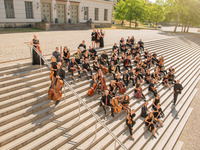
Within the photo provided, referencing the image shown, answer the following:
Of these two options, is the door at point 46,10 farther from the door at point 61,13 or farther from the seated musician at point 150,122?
the seated musician at point 150,122

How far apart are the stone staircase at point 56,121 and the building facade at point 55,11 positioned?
709 inches

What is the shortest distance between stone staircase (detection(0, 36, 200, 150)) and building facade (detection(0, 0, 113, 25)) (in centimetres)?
1800

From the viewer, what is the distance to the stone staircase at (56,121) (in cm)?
576

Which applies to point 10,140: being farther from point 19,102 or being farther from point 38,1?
point 38,1

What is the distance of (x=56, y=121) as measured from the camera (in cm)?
654

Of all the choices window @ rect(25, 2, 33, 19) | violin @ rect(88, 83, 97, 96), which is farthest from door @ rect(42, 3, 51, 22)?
violin @ rect(88, 83, 97, 96)

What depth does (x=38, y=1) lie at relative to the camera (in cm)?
2438

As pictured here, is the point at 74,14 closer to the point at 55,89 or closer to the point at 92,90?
the point at 92,90

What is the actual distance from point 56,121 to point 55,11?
24643mm

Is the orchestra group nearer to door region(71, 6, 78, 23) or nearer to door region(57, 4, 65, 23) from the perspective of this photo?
door region(57, 4, 65, 23)

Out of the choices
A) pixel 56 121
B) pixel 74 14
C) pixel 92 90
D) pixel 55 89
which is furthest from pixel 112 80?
pixel 74 14

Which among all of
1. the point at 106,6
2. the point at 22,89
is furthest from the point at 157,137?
the point at 106,6

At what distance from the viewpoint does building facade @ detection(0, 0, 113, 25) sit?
886 inches

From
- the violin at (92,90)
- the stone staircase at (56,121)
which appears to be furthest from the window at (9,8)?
the violin at (92,90)
